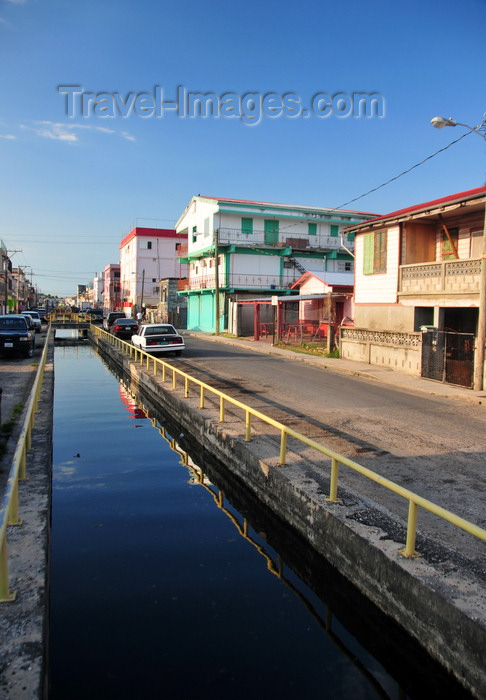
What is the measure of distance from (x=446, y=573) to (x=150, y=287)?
264 ft

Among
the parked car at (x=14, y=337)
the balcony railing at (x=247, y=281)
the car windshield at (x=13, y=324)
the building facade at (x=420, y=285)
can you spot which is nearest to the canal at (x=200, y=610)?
the building facade at (x=420, y=285)

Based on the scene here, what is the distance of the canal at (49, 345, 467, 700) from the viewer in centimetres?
435

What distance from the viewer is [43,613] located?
420 cm

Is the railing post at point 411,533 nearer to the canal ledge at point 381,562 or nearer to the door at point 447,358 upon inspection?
the canal ledge at point 381,562

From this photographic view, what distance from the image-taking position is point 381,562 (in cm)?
489

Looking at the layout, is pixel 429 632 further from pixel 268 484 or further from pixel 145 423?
pixel 145 423

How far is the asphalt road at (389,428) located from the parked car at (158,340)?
4.62 m

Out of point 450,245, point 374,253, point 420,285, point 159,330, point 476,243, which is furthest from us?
point 159,330

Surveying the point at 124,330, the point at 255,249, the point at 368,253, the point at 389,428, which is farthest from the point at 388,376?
the point at 255,249

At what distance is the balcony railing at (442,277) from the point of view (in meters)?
17.6

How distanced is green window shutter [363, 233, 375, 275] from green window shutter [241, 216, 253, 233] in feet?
86.0

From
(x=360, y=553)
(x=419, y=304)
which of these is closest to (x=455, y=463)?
(x=360, y=553)

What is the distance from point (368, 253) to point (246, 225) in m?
26.9

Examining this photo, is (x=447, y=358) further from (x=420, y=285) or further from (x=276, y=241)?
(x=276, y=241)
